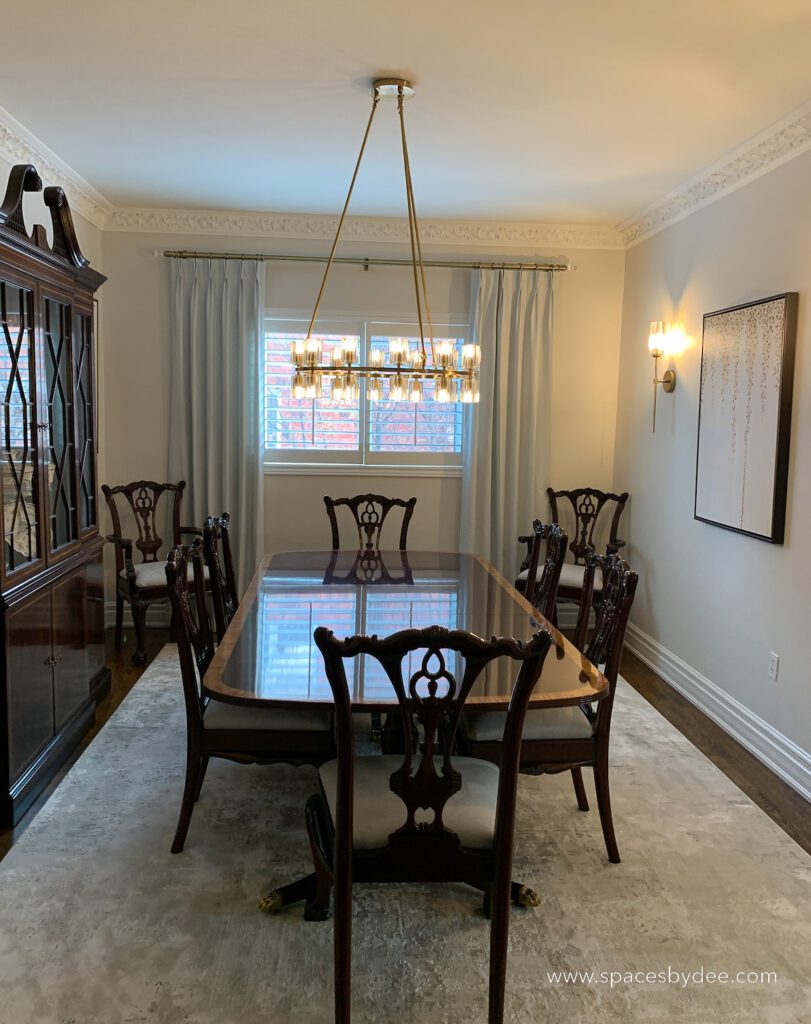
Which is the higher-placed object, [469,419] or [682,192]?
[682,192]

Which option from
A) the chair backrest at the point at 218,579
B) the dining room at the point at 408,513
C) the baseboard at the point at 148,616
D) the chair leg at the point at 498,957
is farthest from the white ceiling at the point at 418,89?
the baseboard at the point at 148,616

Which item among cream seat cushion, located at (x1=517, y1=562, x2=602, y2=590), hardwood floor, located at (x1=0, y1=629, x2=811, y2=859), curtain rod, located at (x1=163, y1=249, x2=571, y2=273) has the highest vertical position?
curtain rod, located at (x1=163, y1=249, x2=571, y2=273)

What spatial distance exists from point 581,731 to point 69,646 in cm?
218

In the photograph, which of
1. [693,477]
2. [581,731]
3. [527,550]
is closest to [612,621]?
[581,731]

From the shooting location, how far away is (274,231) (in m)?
5.11

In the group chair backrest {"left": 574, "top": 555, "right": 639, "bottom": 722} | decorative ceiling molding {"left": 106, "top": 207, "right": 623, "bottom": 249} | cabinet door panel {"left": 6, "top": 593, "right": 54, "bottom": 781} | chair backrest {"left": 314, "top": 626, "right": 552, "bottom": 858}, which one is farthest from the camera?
decorative ceiling molding {"left": 106, "top": 207, "right": 623, "bottom": 249}

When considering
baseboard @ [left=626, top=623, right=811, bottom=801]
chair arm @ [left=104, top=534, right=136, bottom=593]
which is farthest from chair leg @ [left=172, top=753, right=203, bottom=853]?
baseboard @ [left=626, top=623, right=811, bottom=801]

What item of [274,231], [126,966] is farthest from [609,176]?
[126,966]

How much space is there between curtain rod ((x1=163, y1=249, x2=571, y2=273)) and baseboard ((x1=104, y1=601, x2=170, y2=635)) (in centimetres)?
229

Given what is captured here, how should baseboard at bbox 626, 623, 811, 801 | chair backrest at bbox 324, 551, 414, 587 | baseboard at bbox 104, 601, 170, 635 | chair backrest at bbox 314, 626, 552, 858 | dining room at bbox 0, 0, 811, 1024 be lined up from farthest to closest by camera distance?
baseboard at bbox 104, 601, 170, 635 < chair backrest at bbox 324, 551, 414, 587 < baseboard at bbox 626, 623, 811, 801 < dining room at bbox 0, 0, 811, 1024 < chair backrest at bbox 314, 626, 552, 858

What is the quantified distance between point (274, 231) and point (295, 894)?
4093 mm

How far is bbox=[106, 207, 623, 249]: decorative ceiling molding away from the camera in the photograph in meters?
5.01

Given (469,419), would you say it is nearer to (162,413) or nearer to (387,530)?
(387,530)

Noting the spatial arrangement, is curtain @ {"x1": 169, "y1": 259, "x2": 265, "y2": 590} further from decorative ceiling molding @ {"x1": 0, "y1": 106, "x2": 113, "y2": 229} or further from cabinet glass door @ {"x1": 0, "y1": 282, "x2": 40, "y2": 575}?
cabinet glass door @ {"x1": 0, "y1": 282, "x2": 40, "y2": 575}
